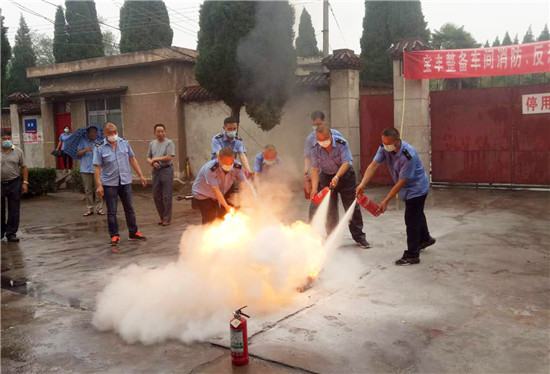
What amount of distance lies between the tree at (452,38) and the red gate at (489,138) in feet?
65.8

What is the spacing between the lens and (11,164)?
7.97m

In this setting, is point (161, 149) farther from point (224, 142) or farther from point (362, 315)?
point (362, 315)

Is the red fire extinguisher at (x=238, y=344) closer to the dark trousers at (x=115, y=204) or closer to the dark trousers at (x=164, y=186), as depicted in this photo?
the dark trousers at (x=115, y=204)

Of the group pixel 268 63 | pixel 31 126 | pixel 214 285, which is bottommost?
pixel 214 285

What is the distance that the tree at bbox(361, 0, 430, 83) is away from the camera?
77.9ft

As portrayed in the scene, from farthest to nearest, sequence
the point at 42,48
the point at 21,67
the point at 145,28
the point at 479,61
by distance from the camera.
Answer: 1. the point at 42,48
2. the point at 21,67
3. the point at 145,28
4. the point at 479,61

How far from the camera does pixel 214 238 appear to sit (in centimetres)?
495

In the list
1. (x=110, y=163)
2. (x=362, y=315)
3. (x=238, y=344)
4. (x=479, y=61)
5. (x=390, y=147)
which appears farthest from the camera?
(x=479, y=61)

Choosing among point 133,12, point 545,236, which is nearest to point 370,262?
point 545,236

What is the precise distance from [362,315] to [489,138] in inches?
342

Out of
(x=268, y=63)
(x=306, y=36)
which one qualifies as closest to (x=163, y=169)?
(x=268, y=63)

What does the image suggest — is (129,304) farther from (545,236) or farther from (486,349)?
(545,236)

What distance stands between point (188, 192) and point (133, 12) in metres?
15.6

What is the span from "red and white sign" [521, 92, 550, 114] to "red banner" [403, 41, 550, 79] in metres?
0.75
